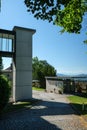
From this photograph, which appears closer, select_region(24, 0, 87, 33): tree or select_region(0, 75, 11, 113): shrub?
select_region(24, 0, 87, 33): tree

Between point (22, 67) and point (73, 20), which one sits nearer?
point (73, 20)

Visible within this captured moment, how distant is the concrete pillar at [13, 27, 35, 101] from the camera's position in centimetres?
3234

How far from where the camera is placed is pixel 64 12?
15297mm

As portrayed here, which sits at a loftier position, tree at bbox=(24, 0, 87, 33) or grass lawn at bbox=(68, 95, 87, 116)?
tree at bbox=(24, 0, 87, 33)

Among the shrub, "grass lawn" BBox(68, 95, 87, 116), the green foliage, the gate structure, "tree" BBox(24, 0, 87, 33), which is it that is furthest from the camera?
the gate structure

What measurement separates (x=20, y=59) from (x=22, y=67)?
1.12 metres

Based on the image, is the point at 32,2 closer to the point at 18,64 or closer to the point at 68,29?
the point at 68,29

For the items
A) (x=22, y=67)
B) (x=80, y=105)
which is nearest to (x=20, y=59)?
(x=22, y=67)

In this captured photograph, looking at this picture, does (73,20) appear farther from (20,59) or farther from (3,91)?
(20,59)

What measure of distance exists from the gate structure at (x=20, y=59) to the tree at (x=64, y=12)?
16.1 m

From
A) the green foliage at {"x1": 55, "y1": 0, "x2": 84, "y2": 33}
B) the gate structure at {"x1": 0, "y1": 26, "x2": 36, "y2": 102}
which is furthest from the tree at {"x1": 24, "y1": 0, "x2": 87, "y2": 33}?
the gate structure at {"x1": 0, "y1": 26, "x2": 36, "y2": 102}

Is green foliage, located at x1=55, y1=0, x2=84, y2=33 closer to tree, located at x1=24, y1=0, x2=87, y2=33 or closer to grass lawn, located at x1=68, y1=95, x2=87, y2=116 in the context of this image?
tree, located at x1=24, y1=0, x2=87, y2=33

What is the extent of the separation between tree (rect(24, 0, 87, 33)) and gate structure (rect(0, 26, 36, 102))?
16111 millimetres

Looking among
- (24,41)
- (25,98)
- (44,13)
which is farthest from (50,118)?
(24,41)
